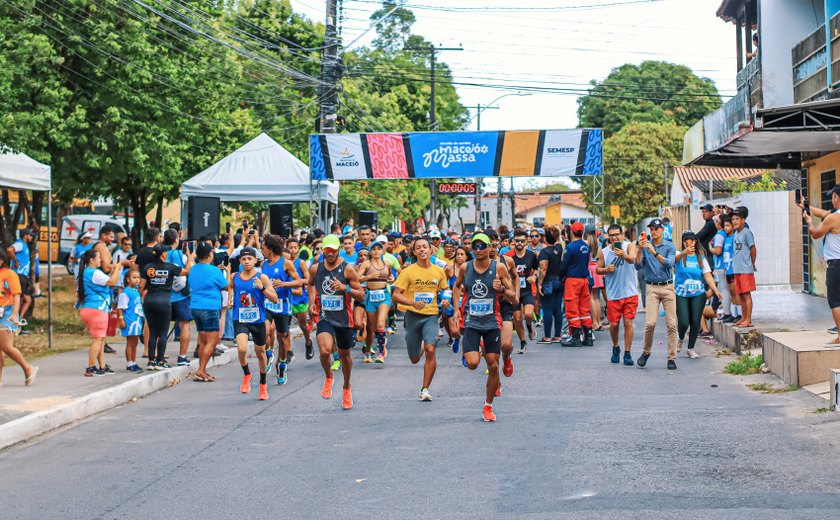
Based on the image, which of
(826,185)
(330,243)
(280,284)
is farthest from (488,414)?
(826,185)

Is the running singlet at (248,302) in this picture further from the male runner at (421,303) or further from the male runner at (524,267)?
the male runner at (524,267)

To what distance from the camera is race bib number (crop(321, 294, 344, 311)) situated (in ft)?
38.0

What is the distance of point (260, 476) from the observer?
312 inches

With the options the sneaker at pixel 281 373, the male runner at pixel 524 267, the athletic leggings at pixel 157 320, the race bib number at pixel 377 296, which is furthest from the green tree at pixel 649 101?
the sneaker at pixel 281 373

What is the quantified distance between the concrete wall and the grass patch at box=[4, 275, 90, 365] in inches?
567

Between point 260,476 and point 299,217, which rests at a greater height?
point 299,217

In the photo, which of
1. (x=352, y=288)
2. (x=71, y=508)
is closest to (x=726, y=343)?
(x=352, y=288)

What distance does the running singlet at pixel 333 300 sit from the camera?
11.6 meters

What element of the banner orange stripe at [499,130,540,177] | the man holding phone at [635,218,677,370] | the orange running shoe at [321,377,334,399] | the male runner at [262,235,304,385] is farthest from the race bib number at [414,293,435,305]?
the banner orange stripe at [499,130,540,177]

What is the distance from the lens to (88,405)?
11609 mm

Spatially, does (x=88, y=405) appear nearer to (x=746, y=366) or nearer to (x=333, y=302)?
(x=333, y=302)

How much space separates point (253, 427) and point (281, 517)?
3.60 m

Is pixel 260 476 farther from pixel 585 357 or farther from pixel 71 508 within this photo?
pixel 585 357

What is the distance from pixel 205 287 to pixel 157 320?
3.39 feet
